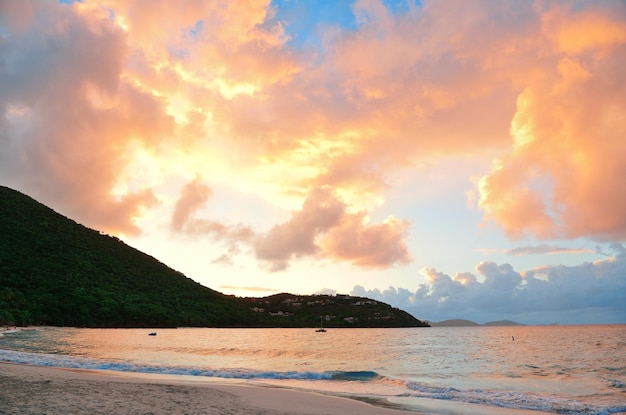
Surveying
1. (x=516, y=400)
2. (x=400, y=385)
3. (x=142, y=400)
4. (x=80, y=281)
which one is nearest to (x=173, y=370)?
(x=400, y=385)

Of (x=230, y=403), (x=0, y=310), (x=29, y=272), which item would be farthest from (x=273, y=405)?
(x=29, y=272)

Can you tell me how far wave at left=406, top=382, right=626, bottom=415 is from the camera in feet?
67.0

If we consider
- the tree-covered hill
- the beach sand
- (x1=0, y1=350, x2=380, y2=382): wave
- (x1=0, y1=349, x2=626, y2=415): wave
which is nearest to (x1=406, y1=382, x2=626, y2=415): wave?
(x1=0, y1=349, x2=626, y2=415): wave

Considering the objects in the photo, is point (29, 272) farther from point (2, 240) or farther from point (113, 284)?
point (113, 284)

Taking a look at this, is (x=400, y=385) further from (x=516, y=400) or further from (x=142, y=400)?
(x=142, y=400)

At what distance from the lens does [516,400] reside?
22.8 metres

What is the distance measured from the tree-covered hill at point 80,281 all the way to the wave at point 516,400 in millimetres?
90865

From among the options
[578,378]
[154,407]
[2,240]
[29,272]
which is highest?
[2,240]

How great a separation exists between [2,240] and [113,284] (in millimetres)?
29677

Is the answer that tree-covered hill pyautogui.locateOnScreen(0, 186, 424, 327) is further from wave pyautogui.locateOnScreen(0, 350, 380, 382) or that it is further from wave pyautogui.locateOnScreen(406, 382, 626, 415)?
wave pyautogui.locateOnScreen(406, 382, 626, 415)

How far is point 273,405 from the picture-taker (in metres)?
16.9

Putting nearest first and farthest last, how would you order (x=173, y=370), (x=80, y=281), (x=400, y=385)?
(x=400, y=385) → (x=173, y=370) → (x=80, y=281)

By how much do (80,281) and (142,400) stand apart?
365 ft

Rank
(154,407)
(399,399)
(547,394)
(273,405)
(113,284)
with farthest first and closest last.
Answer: (113,284), (547,394), (399,399), (273,405), (154,407)
